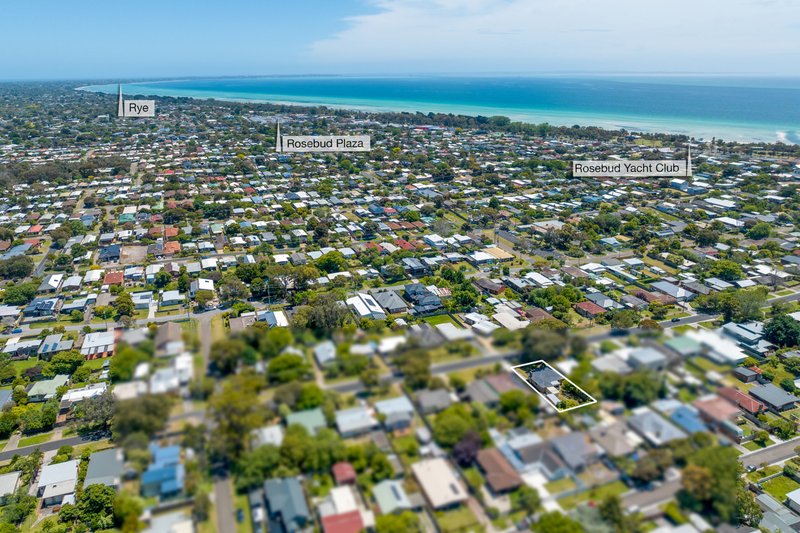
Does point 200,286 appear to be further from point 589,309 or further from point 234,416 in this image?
point 234,416

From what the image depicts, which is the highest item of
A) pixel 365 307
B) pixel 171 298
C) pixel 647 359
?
pixel 647 359

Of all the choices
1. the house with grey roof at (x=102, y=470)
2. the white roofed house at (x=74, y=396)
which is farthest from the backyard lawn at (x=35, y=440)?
the house with grey roof at (x=102, y=470)

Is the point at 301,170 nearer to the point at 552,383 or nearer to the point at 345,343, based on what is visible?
the point at 552,383

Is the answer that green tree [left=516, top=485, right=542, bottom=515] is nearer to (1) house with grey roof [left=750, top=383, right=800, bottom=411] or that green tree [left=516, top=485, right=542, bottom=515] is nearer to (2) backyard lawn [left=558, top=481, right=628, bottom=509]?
(2) backyard lawn [left=558, top=481, right=628, bottom=509]

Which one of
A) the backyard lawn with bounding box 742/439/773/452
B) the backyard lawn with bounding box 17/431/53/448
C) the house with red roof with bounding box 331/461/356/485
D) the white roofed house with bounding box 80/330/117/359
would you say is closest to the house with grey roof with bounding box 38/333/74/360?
the white roofed house with bounding box 80/330/117/359

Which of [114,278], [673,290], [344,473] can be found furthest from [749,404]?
[114,278]

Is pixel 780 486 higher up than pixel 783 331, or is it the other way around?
pixel 783 331

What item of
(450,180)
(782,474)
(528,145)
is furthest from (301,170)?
(782,474)

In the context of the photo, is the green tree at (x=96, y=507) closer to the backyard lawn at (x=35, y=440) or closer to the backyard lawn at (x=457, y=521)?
the backyard lawn at (x=35, y=440)

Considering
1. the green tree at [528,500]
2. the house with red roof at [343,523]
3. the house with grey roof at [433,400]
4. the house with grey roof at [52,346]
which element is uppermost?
the house with grey roof at [433,400]
